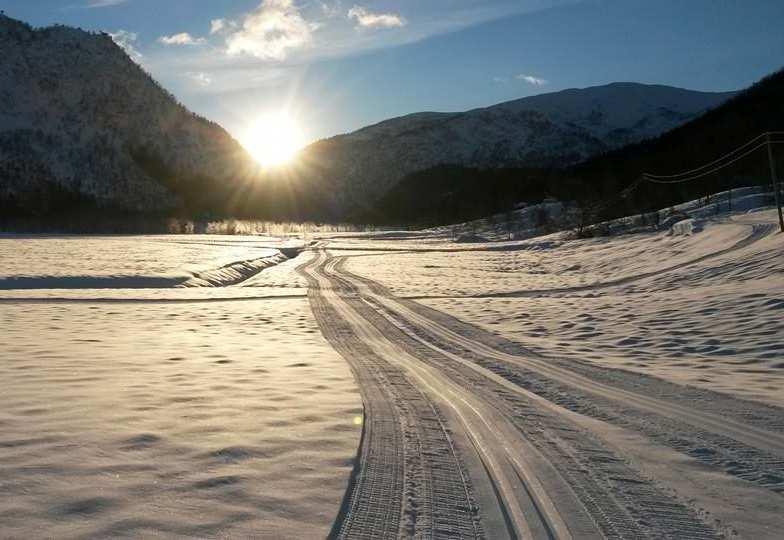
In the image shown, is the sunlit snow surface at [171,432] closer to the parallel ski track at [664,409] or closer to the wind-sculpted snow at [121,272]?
the parallel ski track at [664,409]

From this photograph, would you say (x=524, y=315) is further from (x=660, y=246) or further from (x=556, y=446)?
(x=660, y=246)

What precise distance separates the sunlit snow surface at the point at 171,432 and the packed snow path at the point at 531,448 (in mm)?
382

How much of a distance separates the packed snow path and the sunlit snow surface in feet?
1.25

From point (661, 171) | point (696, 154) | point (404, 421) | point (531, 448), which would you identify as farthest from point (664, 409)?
point (661, 171)

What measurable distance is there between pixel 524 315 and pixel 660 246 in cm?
1548

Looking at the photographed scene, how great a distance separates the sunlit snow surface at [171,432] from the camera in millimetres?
3244

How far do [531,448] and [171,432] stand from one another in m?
2.94

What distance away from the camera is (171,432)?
4.69 meters

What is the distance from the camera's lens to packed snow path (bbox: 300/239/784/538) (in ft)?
10.7

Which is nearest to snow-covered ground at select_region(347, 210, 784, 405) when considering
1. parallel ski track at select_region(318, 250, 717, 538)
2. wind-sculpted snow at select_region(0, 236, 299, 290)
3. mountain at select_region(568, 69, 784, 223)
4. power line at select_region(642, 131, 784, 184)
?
parallel ski track at select_region(318, 250, 717, 538)

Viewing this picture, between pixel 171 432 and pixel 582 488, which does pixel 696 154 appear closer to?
pixel 582 488

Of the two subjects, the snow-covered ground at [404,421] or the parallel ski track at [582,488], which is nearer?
the parallel ski track at [582,488]

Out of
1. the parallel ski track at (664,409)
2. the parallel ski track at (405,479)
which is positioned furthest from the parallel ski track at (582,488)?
the parallel ski track at (664,409)

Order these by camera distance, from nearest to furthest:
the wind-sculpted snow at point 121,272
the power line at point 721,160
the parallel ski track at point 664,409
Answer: the parallel ski track at point 664,409 → the power line at point 721,160 → the wind-sculpted snow at point 121,272
